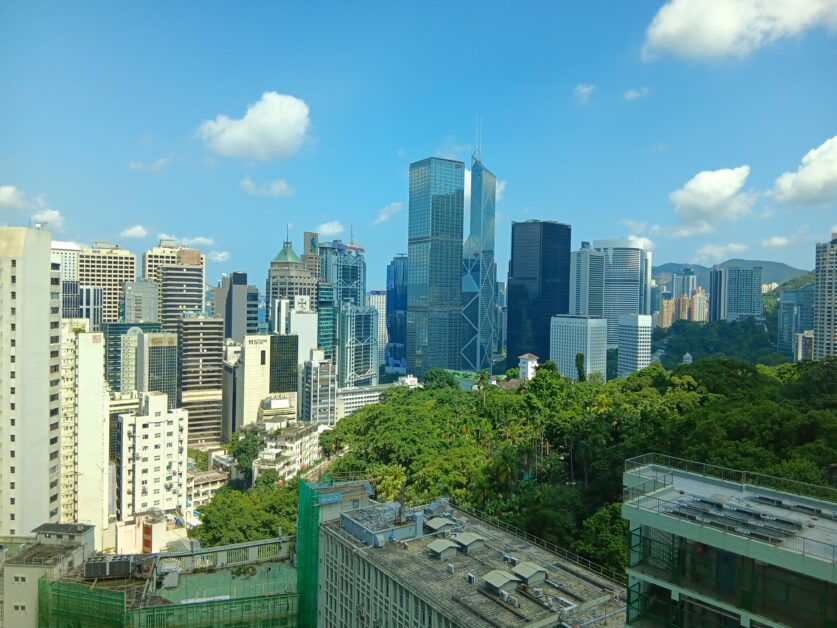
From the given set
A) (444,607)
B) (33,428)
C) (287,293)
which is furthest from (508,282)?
(444,607)

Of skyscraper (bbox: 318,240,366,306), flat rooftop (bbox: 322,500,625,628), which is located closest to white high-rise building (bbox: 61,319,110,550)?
flat rooftop (bbox: 322,500,625,628)

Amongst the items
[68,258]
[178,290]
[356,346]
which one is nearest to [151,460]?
[178,290]

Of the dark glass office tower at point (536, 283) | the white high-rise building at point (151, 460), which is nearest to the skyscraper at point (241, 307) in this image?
the white high-rise building at point (151, 460)

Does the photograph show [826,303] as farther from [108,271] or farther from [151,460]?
[108,271]

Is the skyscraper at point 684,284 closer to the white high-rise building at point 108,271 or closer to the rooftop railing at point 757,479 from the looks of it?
the white high-rise building at point 108,271

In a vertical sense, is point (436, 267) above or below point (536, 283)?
above

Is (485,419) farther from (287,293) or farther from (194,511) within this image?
(287,293)
